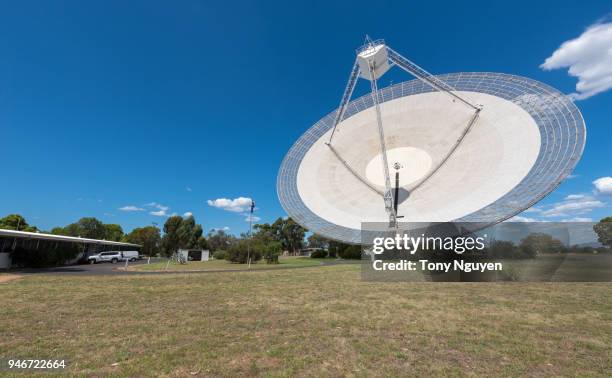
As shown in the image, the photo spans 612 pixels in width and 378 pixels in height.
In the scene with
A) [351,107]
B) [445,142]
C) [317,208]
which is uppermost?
[351,107]

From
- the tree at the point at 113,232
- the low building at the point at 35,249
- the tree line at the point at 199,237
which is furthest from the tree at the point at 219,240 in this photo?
the low building at the point at 35,249

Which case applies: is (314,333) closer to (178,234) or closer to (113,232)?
(178,234)

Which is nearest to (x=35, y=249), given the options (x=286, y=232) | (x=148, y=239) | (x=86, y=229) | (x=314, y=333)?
(x=314, y=333)

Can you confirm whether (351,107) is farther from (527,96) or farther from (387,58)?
(527,96)

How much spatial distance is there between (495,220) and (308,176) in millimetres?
11495

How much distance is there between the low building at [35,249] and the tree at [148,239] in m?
47.2

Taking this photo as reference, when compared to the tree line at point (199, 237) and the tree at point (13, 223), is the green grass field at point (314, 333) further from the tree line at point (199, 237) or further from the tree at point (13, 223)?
the tree at point (13, 223)

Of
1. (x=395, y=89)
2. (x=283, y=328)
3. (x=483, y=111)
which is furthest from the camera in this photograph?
(x=395, y=89)

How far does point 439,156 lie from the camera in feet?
54.3

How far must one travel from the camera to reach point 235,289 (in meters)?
14.3

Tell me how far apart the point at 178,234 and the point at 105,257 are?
2884 centimetres

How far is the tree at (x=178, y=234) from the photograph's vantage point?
70125 millimetres

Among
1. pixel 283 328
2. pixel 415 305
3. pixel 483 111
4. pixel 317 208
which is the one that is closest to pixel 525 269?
pixel 483 111

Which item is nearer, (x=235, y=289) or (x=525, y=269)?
(x=235, y=289)
